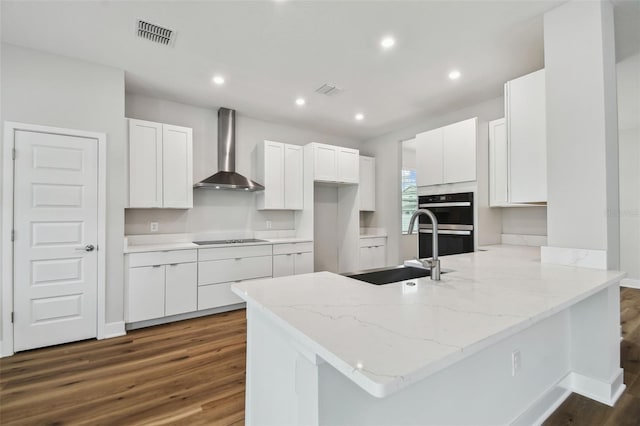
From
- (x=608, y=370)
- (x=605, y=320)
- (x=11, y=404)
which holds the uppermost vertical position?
(x=605, y=320)

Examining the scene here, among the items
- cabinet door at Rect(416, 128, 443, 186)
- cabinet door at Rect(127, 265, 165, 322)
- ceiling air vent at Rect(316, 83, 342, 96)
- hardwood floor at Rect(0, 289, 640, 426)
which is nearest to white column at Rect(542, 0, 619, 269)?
hardwood floor at Rect(0, 289, 640, 426)

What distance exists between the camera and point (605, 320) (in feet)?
5.97

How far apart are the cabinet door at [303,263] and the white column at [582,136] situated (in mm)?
2909

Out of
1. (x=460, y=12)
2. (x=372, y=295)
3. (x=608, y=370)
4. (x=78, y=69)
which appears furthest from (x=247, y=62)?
(x=608, y=370)

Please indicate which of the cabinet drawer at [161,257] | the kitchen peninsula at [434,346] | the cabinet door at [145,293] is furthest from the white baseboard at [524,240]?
the cabinet door at [145,293]

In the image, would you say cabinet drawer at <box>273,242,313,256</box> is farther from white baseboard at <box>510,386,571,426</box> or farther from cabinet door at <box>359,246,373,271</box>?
white baseboard at <box>510,386,571,426</box>

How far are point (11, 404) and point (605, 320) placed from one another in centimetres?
395

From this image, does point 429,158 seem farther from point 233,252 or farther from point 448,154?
point 233,252

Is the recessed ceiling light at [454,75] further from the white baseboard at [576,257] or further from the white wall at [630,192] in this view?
the white wall at [630,192]

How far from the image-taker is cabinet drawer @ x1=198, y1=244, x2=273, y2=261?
3.51 metres

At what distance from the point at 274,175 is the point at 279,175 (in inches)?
3.2

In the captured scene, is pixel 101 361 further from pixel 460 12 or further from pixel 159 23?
pixel 460 12

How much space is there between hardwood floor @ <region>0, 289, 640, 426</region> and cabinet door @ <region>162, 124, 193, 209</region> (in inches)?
61.7

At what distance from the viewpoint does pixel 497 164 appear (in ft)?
10.6
